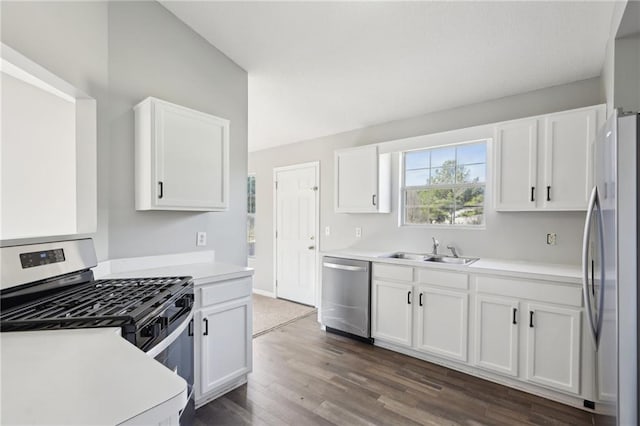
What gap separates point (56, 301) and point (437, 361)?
9.09 ft

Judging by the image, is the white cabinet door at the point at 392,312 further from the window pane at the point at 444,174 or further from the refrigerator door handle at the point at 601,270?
the refrigerator door handle at the point at 601,270

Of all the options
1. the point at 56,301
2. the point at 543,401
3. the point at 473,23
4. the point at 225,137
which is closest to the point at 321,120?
the point at 225,137

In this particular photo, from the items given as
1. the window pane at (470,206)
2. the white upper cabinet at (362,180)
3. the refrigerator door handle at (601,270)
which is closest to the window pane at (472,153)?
the window pane at (470,206)

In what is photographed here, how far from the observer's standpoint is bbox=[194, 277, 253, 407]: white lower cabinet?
196 cm

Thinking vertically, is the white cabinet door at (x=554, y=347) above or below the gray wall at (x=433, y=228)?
below

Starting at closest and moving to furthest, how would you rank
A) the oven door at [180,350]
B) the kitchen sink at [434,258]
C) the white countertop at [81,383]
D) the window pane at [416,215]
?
the white countertop at [81,383] → the oven door at [180,350] → the kitchen sink at [434,258] → the window pane at [416,215]

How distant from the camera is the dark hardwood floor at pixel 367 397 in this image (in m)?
1.96

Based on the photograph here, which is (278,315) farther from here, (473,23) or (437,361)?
(473,23)

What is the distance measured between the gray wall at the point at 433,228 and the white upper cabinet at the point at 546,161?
295 mm

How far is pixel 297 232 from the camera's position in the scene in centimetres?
459

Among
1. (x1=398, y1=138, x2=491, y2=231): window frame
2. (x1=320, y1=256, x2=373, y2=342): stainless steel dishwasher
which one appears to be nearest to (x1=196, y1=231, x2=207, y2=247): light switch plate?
(x1=320, y1=256, x2=373, y2=342): stainless steel dishwasher

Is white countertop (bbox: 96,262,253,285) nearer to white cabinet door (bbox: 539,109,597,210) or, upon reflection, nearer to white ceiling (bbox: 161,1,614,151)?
white ceiling (bbox: 161,1,614,151)

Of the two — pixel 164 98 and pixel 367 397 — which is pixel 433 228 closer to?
pixel 367 397

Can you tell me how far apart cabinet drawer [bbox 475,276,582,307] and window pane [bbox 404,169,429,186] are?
4.42ft
